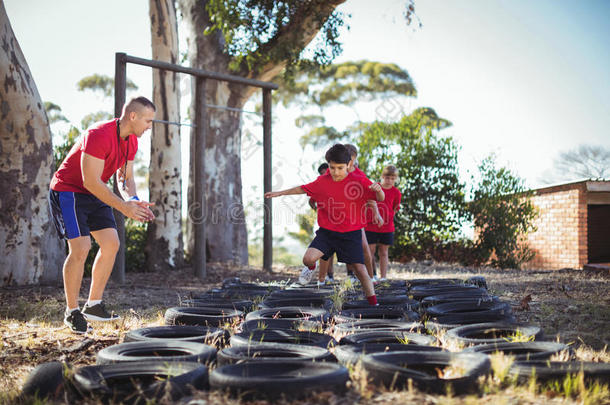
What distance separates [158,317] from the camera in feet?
17.6

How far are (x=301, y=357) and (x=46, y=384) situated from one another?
137 cm

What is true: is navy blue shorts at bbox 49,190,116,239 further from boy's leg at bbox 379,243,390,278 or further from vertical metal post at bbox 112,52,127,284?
boy's leg at bbox 379,243,390,278

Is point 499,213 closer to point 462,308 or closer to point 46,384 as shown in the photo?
point 462,308

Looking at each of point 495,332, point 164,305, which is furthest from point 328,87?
point 495,332

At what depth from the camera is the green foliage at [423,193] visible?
13961 mm

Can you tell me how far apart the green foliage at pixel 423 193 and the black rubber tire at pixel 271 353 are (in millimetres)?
10703

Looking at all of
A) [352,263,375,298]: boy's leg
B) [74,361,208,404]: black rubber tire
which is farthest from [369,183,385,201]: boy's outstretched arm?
[74,361,208,404]: black rubber tire

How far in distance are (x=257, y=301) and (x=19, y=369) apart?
9.52 ft

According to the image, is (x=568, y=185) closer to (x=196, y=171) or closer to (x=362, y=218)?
(x=196, y=171)

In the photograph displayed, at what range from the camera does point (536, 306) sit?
6.01 metres

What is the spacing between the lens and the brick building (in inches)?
675

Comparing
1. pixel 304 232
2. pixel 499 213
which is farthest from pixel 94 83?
pixel 499 213

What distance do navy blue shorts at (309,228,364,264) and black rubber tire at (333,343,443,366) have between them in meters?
2.02

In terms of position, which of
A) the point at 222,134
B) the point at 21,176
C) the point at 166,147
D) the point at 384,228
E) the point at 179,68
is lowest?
the point at 384,228
